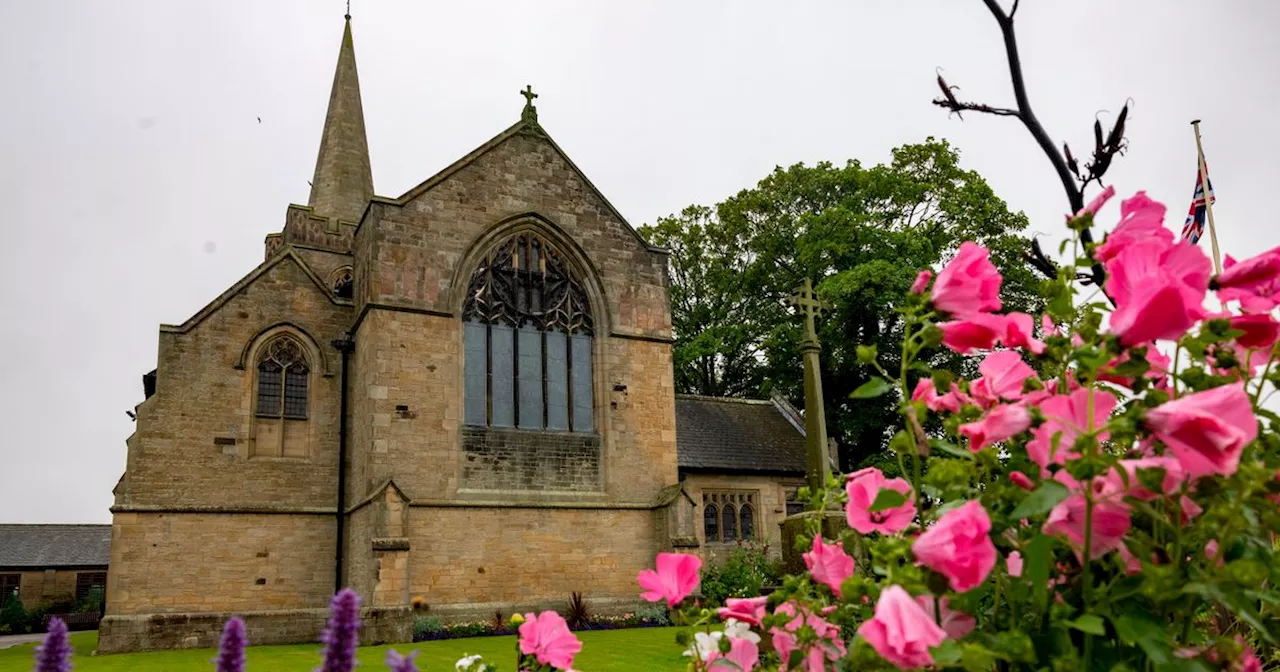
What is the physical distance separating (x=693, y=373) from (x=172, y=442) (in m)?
21.5

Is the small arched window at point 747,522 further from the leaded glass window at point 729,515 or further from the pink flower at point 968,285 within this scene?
the pink flower at point 968,285

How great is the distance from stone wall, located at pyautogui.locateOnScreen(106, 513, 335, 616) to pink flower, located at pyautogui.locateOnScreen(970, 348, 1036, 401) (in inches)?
775

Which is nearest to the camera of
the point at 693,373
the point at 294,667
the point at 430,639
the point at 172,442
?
the point at 294,667

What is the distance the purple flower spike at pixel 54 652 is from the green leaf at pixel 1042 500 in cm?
161

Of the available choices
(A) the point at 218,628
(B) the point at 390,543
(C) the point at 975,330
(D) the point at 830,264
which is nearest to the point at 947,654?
(C) the point at 975,330

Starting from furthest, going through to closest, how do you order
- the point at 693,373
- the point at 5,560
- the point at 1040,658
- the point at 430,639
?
the point at 5,560 → the point at 693,373 → the point at 430,639 → the point at 1040,658

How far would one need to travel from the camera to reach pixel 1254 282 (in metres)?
1.82

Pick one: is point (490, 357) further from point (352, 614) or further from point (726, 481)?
point (352, 614)

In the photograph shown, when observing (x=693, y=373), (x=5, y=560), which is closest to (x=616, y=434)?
(x=693, y=373)

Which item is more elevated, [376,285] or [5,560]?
[376,285]

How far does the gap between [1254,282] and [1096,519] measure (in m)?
0.63

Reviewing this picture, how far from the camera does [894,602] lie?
1487 millimetres

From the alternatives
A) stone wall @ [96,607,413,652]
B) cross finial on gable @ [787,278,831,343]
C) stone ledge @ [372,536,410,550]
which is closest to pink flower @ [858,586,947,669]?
cross finial on gable @ [787,278,831,343]

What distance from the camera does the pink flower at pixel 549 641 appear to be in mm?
2523
